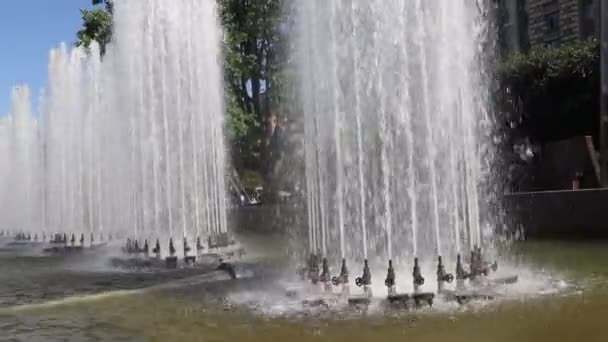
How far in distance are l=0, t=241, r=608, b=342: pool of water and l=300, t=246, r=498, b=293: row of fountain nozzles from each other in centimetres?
46

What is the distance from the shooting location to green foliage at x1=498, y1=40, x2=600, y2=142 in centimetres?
2823

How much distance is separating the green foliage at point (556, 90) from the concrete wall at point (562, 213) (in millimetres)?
11009

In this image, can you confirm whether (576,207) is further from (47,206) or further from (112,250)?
(47,206)

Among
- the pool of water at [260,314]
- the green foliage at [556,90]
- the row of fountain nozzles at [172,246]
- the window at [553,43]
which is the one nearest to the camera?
the pool of water at [260,314]

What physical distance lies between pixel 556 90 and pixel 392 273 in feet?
75.1

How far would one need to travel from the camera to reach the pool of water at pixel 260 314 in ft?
22.7

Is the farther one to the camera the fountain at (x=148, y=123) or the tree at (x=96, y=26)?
the tree at (x=96, y=26)

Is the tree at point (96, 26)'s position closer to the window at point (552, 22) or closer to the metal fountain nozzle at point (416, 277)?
the metal fountain nozzle at point (416, 277)

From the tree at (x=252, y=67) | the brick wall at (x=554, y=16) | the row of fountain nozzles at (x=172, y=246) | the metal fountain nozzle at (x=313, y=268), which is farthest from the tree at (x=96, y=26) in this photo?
the brick wall at (x=554, y=16)

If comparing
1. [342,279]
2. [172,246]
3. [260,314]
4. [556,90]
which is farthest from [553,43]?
[260,314]

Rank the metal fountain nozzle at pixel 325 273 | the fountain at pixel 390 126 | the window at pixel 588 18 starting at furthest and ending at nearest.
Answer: the window at pixel 588 18 → the fountain at pixel 390 126 → the metal fountain nozzle at pixel 325 273

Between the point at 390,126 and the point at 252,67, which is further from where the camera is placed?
the point at 252,67

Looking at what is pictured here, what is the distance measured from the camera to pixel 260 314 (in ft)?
26.8

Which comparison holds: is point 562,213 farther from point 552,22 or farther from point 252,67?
point 552,22
